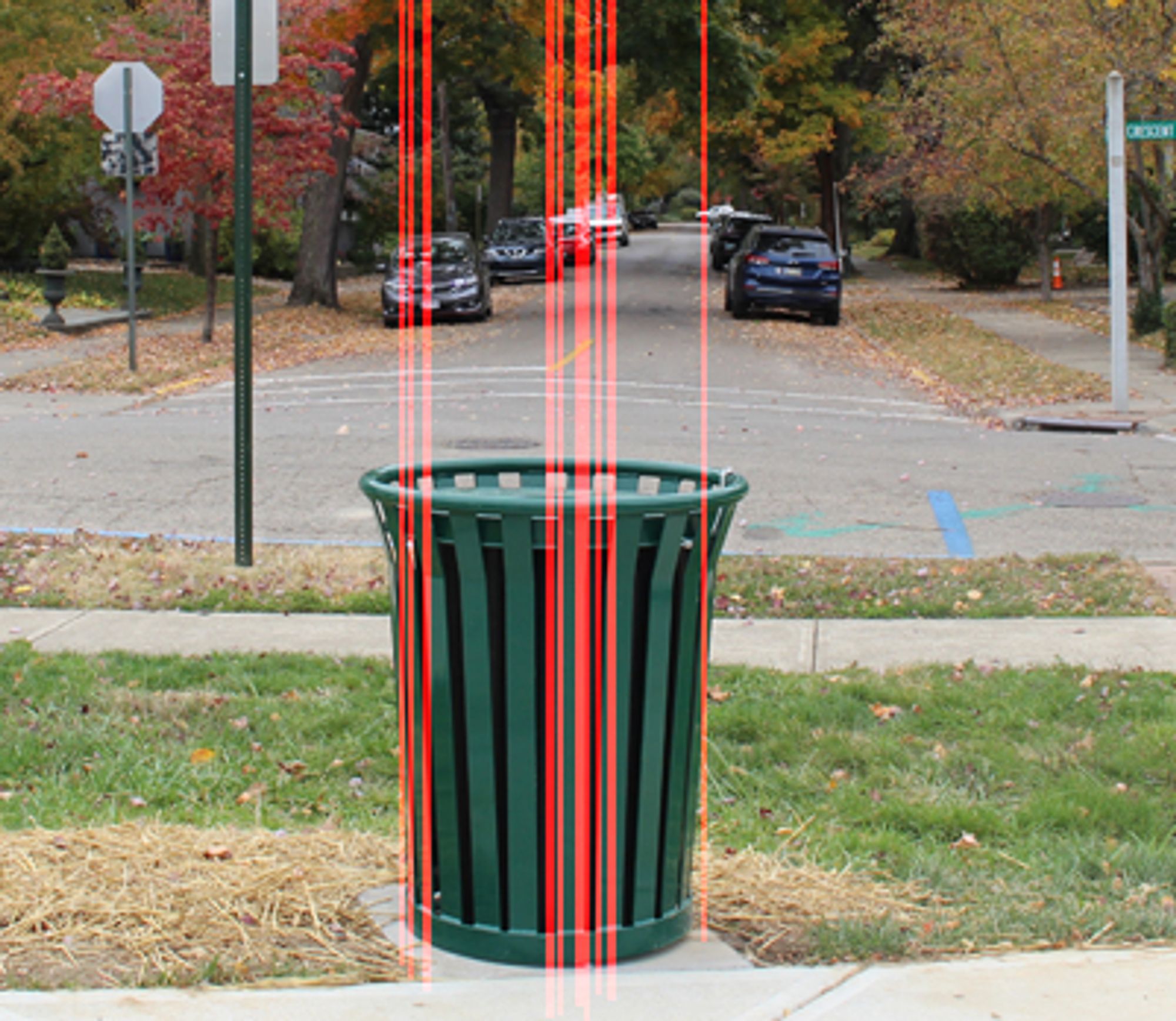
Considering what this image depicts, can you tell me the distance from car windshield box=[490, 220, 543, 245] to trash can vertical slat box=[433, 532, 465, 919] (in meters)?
34.7

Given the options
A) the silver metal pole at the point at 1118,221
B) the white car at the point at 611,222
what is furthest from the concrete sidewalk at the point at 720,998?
the white car at the point at 611,222

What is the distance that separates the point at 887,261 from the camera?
172 ft

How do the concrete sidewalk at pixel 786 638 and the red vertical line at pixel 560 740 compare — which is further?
the concrete sidewalk at pixel 786 638

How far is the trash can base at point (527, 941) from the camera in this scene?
3572mm

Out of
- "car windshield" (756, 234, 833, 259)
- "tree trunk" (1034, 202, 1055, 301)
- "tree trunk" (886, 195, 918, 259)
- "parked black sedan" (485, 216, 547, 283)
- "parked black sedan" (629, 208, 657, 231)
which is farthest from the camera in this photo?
"parked black sedan" (629, 208, 657, 231)

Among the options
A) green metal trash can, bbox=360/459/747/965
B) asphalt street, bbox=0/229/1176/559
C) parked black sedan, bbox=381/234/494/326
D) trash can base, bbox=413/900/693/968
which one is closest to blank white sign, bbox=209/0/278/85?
asphalt street, bbox=0/229/1176/559

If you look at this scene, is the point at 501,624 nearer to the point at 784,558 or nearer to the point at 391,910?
the point at 391,910

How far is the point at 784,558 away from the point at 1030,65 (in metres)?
16.7

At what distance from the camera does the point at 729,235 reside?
43.8 m

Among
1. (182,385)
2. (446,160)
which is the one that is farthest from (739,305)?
(446,160)

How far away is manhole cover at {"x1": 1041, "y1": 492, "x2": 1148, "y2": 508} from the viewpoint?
10.4 m

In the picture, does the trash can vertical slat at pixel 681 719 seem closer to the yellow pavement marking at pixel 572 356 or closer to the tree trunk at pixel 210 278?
the yellow pavement marking at pixel 572 356

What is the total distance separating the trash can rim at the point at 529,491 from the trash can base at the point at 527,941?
967 mm

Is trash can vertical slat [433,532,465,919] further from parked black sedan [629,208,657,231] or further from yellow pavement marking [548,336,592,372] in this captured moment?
parked black sedan [629,208,657,231]
